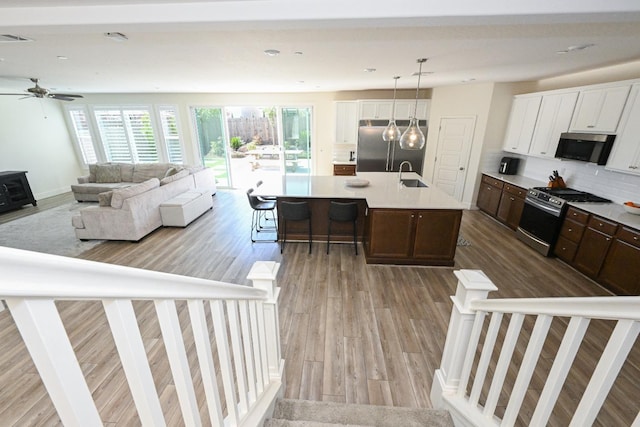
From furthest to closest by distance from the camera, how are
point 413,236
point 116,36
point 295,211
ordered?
point 295,211
point 413,236
point 116,36

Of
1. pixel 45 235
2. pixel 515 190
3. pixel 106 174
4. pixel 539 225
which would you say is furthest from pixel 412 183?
pixel 106 174

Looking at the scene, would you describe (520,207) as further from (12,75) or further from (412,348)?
(12,75)

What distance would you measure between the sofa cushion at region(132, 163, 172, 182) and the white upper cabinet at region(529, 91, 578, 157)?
744cm

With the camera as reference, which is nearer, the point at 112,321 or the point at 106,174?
the point at 112,321

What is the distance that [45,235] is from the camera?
14.9ft

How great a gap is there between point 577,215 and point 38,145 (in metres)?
10.9

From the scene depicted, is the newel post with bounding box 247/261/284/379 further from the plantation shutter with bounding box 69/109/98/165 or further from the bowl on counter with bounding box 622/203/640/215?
the plantation shutter with bounding box 69/109/98/165

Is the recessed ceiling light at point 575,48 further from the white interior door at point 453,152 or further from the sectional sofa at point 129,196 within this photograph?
the sectional sofa at point 129,196

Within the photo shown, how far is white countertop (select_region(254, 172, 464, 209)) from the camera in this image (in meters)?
3.48

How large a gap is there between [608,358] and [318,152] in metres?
6.89

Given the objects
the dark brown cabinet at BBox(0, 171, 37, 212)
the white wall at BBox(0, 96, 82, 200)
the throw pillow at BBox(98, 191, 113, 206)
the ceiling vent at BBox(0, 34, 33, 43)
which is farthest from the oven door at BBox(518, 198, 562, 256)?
the white wall at BBox(0, 96, 82, 200)

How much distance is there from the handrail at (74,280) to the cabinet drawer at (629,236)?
4.16 m

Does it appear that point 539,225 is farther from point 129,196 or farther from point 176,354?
point 129,196

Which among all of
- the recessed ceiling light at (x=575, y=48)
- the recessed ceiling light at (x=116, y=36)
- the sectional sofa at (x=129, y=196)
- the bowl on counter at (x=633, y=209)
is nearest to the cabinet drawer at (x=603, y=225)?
the bowl on counter at (x=633, y=209)
